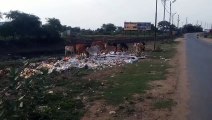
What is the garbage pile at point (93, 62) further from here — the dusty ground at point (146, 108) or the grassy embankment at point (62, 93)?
the dusty ground at point (146, 108)

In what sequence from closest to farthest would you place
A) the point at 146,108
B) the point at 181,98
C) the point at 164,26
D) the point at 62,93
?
1. the point at 146,108
2. the point at 181,98
3. the point at 62,93
4. the point at 164,26

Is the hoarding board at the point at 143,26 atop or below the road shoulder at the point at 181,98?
atop

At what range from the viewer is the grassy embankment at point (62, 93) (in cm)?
468

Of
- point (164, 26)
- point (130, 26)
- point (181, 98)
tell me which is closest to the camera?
point (181, 98)

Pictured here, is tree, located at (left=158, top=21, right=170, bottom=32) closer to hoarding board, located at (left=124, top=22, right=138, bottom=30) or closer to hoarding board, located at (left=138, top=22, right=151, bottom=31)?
hoarding board, located at (left=124, top=22, right=138, bottom=30)

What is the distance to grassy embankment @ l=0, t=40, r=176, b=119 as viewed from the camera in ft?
15.4

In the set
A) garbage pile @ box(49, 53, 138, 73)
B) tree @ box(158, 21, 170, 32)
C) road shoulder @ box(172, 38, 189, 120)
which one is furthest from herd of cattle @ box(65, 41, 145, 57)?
tree @ box(158, 21, 170, 32)

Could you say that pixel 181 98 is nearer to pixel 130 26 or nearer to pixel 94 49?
pixel 94 49

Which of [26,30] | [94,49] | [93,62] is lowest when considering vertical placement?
[93,62]

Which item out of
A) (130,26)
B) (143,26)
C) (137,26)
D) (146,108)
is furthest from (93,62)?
(130,26)

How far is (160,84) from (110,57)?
51.0ft

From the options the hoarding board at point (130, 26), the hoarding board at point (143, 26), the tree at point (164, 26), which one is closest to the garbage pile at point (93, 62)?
the hoarding board at point (143, 26)

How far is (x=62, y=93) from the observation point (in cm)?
1446

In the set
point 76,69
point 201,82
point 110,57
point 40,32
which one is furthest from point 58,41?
point 201,82
